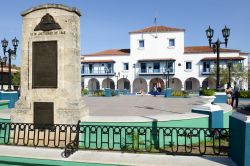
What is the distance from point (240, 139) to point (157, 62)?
43.6m

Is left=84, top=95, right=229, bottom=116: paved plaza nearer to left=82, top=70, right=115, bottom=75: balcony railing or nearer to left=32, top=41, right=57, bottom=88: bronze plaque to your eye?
left=32, top=41, right=57, bottom=88: bronze plaque

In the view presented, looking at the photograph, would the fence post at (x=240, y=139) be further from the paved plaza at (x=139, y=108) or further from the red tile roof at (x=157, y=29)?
the red tile roof at (x=157, y=29)

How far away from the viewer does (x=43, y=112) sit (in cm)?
805

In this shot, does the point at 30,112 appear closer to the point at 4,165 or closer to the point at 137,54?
the point at 4,165

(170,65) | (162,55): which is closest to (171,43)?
(162,55)

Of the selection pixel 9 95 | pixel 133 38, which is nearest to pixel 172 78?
pixel 133 38

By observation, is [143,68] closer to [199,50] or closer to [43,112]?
[199,50]

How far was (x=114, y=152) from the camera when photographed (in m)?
6.13

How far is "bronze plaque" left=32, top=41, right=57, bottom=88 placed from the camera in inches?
312

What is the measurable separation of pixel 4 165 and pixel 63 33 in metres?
4.54

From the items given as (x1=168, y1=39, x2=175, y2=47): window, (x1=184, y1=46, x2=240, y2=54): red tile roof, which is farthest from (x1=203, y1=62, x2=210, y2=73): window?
(x1=168, y1=39, x2=175, y2=47): window

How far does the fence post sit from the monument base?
15.9 ft

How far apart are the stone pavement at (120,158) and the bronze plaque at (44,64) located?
103 inches

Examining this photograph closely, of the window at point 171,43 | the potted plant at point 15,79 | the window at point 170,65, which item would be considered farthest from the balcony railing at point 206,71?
the potted plant at point 15,79
